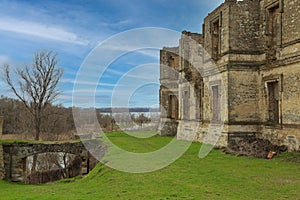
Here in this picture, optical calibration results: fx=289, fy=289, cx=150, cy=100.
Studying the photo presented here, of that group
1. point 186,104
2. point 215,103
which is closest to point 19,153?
point 186,104

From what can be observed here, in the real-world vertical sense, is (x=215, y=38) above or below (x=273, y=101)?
above

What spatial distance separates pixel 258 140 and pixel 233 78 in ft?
11.3

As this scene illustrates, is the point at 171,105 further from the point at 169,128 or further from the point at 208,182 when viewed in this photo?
the point at 208,182

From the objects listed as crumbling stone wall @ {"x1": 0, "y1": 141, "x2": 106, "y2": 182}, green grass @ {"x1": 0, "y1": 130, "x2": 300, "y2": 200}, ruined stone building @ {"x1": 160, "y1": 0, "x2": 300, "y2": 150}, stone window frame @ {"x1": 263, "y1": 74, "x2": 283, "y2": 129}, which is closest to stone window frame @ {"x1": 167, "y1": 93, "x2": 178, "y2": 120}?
ruined stone building @ {"x1": 160, "y1": 0, "x2": 300, "y2": 150}

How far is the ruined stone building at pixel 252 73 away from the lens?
43.5ft

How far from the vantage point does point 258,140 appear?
14844mm

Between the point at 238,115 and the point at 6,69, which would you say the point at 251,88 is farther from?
the point at 6,69

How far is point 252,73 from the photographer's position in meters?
15.5

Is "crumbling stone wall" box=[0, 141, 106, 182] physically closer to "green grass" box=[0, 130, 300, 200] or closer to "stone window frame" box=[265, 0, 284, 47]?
"green grass" box=[0, 130, 300, 200]

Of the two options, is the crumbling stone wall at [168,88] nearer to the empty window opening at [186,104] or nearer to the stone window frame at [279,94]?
the empty window opening at [186,104]

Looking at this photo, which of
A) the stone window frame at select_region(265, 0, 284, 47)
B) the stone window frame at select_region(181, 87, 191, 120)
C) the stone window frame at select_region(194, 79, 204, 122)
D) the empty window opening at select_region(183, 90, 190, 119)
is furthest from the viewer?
the empty window opening at select_region(183, 90, 190, 119)

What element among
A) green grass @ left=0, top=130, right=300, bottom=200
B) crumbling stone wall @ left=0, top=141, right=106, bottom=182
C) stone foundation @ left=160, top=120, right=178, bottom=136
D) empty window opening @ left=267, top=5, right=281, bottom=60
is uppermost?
empty window opening @ left=267, top=5, right=281, bottom=60

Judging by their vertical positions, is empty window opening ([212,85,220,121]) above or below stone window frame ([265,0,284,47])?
below

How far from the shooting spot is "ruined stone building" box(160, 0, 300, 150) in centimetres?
1327
